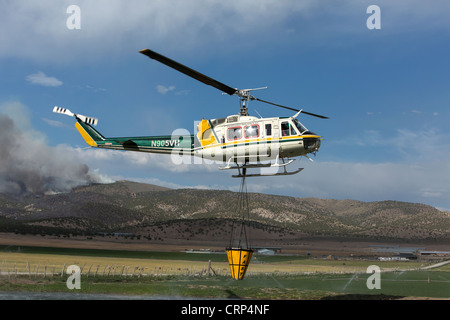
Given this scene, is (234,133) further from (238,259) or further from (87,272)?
(87,272)

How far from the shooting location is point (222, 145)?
3177 cm

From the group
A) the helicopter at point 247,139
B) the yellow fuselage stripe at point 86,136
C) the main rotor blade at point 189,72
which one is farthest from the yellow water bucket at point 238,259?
the yellow fuselage stripe at point 86,136

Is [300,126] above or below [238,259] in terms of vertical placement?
above

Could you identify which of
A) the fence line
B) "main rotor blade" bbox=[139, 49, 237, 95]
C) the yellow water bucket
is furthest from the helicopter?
the fence line

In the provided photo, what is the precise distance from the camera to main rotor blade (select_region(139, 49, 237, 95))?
83.0 feet

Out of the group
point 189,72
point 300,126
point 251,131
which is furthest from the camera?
point 251,131

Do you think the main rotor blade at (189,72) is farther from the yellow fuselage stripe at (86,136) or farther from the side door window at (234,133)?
the yellow fuselage stripe at (86,136)

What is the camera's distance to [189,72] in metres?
27.8

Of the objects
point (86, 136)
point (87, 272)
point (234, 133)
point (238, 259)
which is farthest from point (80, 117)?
point (87, 272)

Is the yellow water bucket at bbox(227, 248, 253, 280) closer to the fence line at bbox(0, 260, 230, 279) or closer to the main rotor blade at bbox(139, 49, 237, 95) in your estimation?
the main rotor blade at bbox(139, 49, 237, 95)

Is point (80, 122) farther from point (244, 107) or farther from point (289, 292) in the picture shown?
point (289, 292)

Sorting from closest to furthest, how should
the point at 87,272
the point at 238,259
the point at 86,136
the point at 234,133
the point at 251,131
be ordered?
the point at 238,259
the point at 251,131
the point at 234,133
the point at 86,136
the point at 87,272

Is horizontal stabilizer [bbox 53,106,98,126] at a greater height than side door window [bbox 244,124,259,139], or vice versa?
horizontal stabilizer [bbox 53,106,98,126]
